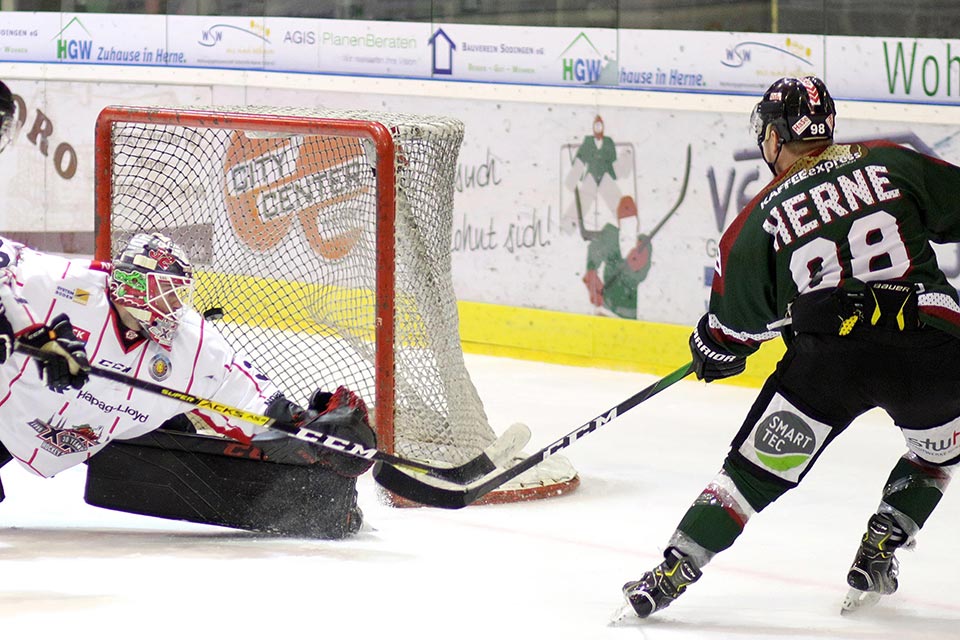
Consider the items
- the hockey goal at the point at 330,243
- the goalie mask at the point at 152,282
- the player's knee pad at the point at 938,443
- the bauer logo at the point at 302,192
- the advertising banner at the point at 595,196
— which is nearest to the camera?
the player's knee pad at the point at 938,443

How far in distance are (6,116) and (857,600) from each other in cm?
200

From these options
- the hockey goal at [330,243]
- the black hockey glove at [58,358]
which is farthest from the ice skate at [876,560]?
the black hockey glove at [58,358]

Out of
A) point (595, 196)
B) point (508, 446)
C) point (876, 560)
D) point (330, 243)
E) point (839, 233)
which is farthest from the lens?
point (595, 196)

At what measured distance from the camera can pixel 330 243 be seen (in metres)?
4.65

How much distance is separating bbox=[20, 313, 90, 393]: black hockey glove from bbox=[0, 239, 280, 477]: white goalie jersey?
0.36 feet

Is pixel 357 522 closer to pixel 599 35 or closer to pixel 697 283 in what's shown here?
pixel 697 283

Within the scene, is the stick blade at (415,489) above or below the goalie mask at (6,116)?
below

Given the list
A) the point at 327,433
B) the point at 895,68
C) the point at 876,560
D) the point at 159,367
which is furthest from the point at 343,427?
the point at 895,68

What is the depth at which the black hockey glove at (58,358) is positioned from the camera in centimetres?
328

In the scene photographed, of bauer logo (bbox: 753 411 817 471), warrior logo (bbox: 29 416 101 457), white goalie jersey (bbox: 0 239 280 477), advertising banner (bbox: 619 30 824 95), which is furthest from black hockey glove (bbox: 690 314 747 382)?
advertising banner (bbox: 619 30 824 95)

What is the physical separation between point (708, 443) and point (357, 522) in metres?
1.57

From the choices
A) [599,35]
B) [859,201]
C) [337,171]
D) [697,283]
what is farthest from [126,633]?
[599,35]

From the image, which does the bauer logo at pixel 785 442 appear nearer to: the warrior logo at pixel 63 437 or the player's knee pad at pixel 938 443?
the player's knee pad at pixel 938 443

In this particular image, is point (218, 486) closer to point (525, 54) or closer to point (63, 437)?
point (63, 437)
